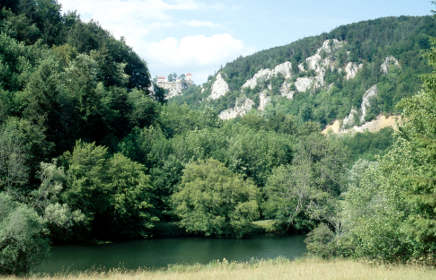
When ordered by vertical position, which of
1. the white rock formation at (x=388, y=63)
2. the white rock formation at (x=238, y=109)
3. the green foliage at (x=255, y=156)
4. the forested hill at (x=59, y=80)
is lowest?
the green foliage at (x=255, y=156)

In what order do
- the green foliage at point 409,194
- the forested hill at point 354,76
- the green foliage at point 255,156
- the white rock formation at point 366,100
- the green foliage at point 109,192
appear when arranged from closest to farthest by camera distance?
1. the green foliage at point 409,194
2. the green foliage at point 109,192
3. the green foliage at point 255,156
4. the forested hill at point 354,76
5. the white rock formation at point 366,100

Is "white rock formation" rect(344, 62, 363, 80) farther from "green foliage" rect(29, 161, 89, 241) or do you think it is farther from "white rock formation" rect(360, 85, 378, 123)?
"green foliage" rect(29, 161, 89, 241)

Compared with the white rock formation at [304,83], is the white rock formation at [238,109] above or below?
below

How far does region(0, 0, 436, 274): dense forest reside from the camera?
20109mm

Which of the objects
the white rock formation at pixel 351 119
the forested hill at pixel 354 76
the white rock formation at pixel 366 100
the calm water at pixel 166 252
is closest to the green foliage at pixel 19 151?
the calm water at pixel 166 252

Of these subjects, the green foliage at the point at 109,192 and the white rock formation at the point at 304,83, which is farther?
the white rock formation at the point at 304,83

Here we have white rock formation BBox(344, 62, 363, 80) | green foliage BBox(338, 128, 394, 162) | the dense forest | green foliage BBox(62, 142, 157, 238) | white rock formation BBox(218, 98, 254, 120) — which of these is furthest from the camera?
white rock formation BBox(218, 98, 254, 120)

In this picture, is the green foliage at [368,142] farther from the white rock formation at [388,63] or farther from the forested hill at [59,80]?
the forested hill at [59,80]

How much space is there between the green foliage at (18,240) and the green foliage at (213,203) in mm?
26939

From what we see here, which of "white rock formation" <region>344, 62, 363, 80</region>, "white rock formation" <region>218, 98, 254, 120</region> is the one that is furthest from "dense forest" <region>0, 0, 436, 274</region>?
"white rock formation" <region>218, 98, 254, 120</region>

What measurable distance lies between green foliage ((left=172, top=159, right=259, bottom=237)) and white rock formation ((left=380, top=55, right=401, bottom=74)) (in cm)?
12210

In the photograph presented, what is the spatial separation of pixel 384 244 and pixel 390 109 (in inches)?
5104

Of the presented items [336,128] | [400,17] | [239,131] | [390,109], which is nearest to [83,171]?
[239,131]

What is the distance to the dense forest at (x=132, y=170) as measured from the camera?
2011cm
